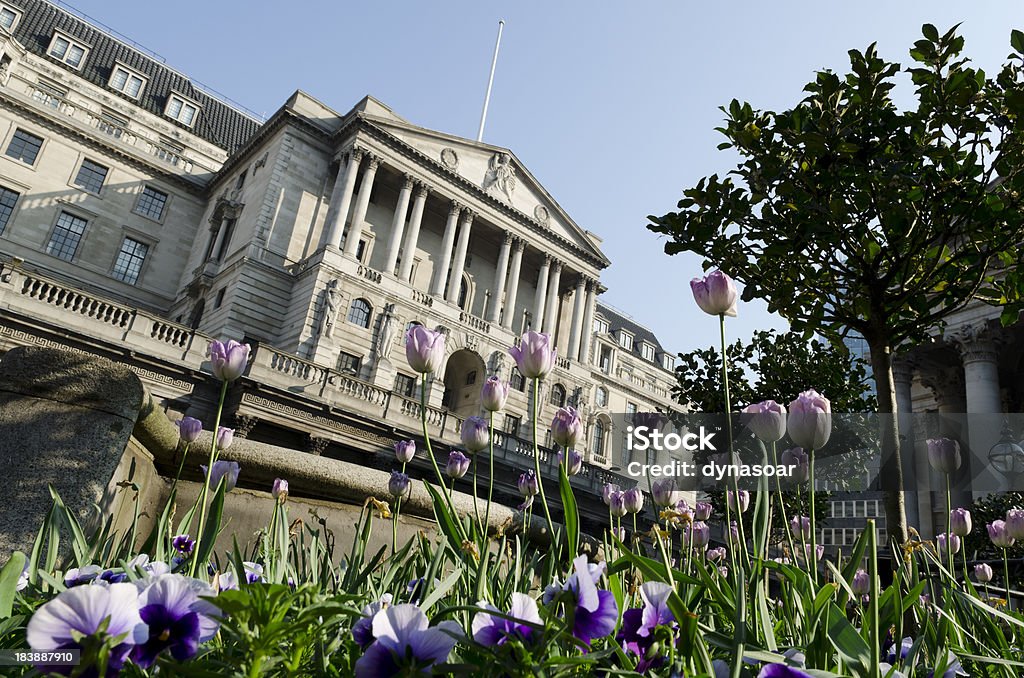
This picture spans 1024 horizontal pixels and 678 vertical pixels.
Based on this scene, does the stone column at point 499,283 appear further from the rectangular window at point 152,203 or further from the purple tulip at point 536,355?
the purple tulip at point 536,355

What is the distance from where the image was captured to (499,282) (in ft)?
131

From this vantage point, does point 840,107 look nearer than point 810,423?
No

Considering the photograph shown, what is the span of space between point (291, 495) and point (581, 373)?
37900mm

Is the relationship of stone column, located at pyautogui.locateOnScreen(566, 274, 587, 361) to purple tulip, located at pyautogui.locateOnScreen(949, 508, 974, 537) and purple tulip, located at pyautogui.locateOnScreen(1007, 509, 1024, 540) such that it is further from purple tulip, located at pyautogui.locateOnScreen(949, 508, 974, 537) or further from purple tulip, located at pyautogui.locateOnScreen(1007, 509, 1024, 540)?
purple tulip, located at pyautogui.locateOnScreen(1007, 509, 1024, 540)

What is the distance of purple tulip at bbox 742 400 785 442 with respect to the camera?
87.5 inches

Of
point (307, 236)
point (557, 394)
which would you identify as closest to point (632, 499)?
point (307, 236)

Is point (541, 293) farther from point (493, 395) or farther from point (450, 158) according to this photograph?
point (493, 395)

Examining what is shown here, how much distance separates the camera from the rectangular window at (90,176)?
122 ft

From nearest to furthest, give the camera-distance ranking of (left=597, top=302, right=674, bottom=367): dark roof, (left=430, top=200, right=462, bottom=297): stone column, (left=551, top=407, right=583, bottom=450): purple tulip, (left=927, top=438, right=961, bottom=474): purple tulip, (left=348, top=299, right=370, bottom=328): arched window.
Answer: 1. (left=551, top=407, right=583, bottom=450): purple tulip
2. (left=927, top=438, right=961, bottom=474): purple tulip
3. (left=348, top=299, right=370, bottom=328): arched window
4. (left=430, top=200, right=462, bottom=297): stone column
5. (left=597, top=302, right=674, bottom=367): dark roof

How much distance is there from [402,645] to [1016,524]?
13.1ft

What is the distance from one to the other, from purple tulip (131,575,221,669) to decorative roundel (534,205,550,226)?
43036 millimetres

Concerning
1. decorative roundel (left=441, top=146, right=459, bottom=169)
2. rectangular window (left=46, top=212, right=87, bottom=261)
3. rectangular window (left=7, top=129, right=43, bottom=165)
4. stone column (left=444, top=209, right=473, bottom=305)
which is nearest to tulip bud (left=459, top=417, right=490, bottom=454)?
stone column (left=444, top=209, right=473, bottom=305)

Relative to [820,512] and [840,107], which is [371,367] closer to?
[820,512]

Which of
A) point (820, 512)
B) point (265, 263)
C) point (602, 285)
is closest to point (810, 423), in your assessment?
point (820, 512)
